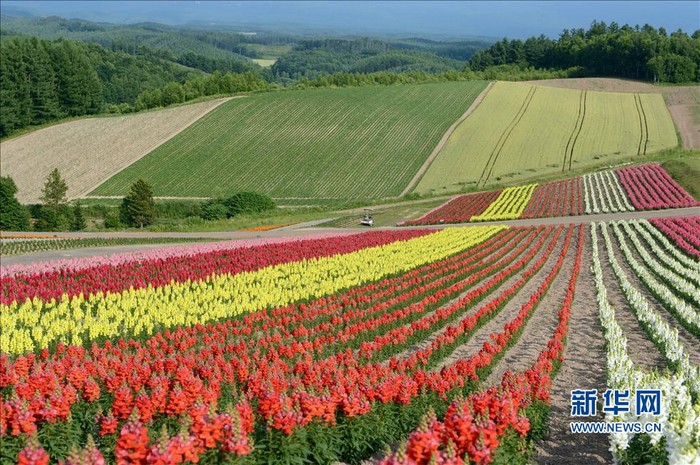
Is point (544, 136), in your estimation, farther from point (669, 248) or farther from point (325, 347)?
point (325, 347)

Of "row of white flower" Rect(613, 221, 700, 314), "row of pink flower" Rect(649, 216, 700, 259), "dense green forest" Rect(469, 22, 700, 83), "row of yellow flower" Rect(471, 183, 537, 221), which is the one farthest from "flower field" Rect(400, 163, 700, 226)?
"dense green forest" Rect(469, 22, 700, 83)

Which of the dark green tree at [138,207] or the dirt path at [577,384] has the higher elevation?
the dirt path at [577,384]

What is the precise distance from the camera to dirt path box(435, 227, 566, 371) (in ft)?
62.3

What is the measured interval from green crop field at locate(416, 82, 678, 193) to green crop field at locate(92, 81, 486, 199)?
3.78 m

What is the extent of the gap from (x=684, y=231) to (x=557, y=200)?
23.0m

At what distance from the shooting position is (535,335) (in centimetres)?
2094

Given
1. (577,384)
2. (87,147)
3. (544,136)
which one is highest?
(544,136)

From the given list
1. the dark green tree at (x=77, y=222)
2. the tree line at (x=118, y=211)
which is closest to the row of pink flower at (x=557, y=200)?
the tree line at (x=118, y=211)

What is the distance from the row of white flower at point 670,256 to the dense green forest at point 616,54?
300ft

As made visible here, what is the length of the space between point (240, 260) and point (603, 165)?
195ft

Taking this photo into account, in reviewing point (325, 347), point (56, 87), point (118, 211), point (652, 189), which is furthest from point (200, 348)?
point (56, 87)

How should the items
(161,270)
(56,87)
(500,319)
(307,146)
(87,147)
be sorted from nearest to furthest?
(500,319) → (161,270) → (307,146) → (87,147) → (56,87)

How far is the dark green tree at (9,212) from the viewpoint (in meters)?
65.6

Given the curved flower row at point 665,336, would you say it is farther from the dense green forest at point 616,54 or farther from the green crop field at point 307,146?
the dense green forest at point 616,54
